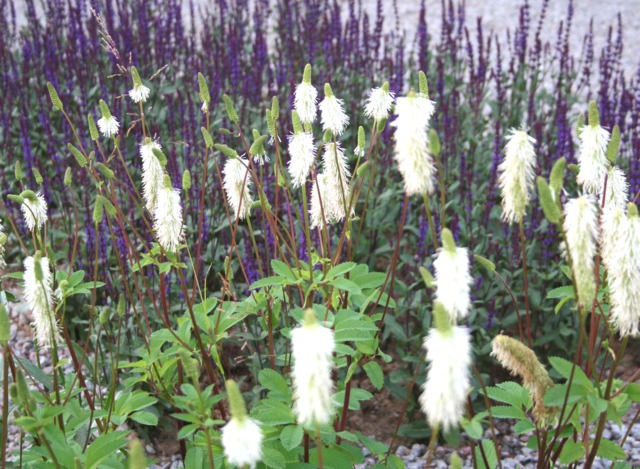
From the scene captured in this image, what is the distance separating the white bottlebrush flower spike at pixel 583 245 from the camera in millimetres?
1483

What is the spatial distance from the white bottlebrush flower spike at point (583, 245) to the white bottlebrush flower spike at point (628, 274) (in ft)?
0.34

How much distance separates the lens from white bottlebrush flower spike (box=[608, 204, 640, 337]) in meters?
1.58

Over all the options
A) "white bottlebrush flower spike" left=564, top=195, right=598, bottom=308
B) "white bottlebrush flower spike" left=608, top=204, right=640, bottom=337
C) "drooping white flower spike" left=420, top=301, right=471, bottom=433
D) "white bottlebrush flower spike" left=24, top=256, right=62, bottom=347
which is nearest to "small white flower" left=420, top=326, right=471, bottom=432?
"drooping white flower spike" left=420, top=301, right=471, bottom=433

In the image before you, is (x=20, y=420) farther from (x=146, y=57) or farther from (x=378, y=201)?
(x=146, y=57)

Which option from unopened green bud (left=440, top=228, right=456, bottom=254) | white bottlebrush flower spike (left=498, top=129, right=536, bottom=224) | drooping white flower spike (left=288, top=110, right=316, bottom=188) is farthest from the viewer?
drooping white flower spike (left=288, top=110, right=316, bottom=188)

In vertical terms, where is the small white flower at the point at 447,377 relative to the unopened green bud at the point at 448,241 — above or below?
below

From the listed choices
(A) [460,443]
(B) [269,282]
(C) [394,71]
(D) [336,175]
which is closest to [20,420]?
A: (B) [269,282]

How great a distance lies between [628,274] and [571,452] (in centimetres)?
58

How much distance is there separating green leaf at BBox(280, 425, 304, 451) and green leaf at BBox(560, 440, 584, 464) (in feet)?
2.11

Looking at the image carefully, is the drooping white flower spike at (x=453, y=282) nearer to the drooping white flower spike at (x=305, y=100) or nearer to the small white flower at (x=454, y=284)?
the small white flower at (x=454, y=284)

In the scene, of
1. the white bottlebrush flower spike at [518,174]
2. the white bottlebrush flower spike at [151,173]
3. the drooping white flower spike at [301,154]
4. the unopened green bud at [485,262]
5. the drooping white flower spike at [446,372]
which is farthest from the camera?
the white bottlebrush flower spike at [151,173]

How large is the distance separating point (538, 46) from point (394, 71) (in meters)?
0.95

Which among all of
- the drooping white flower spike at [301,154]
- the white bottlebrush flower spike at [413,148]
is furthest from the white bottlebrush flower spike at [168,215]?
the white bottlebrush flower spike at [413,148]

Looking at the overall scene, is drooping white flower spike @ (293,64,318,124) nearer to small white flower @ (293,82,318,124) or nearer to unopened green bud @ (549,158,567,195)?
small white flower @ (293,82,318,124)
